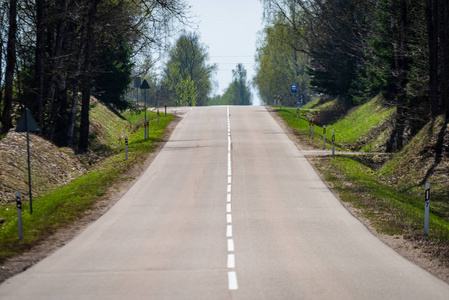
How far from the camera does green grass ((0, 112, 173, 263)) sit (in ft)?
44.3

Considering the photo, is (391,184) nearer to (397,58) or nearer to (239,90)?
(397,58)

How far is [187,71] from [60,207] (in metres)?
100

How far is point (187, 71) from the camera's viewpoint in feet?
381

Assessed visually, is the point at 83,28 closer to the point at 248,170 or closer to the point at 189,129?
the point at 189,129

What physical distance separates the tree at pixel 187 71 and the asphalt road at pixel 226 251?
298 feet

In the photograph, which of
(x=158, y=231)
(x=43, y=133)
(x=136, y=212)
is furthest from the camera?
(x=43, y=133)

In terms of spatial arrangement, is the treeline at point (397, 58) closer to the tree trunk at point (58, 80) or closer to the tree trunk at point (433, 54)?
the tree trunk at point (433, 54)

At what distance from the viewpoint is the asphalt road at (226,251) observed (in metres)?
9.40

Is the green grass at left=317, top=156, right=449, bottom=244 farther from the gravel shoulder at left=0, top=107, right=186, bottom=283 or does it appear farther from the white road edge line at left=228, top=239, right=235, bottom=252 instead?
the gravel shoulder at left=0, top=107, right=186, bottom=283

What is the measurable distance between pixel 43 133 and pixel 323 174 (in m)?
15.0

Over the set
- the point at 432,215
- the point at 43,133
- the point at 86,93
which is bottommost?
the point at 432,215

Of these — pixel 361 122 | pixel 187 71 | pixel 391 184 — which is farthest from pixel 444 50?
pixel 187 71

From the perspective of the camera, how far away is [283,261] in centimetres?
1124

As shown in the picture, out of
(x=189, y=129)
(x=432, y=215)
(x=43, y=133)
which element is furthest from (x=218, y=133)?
(x=432, y=215)
